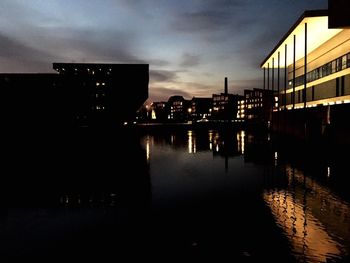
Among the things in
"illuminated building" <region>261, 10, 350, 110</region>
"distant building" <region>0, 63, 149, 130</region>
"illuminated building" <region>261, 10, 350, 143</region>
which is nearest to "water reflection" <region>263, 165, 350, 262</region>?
"illuminated building" <region>261, 10, 350, 143</region>

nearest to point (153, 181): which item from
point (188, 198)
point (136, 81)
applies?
point (188, 198)

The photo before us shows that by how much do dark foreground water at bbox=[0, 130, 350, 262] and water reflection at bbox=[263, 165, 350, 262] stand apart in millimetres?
24

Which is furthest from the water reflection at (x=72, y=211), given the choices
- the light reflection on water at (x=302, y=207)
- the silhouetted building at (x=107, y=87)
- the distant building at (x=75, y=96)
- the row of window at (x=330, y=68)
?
the silhouetted building at (x=107, y=87)

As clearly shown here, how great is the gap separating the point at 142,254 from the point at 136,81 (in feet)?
338

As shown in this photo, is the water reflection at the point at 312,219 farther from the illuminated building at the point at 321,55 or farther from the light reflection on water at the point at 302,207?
the illuminated building at the point at 321,55

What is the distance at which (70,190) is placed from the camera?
39.7ft

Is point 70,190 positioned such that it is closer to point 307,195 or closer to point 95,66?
point 307,195

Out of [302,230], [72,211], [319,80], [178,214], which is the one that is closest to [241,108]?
[319,80]

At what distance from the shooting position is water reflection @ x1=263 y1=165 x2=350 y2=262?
634 centimetres

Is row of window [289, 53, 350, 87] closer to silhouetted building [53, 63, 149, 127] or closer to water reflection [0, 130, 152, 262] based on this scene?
water reflection [0, 130, 152, 262]

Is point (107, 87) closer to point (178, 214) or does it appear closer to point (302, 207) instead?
point (178, 214)

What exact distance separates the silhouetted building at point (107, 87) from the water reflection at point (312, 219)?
283 ft

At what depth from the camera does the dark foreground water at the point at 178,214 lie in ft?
21.0

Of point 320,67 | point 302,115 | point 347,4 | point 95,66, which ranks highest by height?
point 95,66
